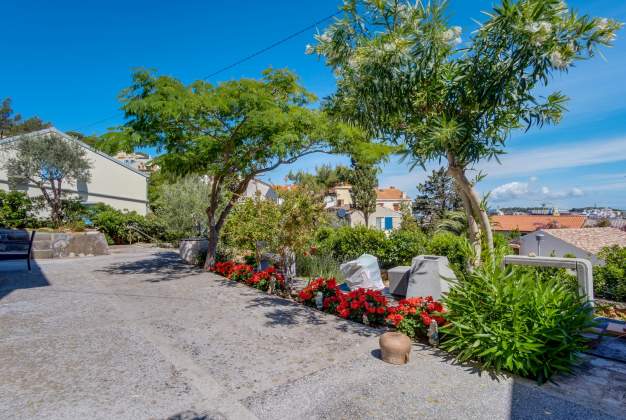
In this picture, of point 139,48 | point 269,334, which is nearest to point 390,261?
point 269,334

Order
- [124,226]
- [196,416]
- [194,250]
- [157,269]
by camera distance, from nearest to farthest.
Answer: [196,416], [157,269], [194,250], [124,226]

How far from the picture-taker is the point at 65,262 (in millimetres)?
12055

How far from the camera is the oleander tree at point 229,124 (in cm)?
782

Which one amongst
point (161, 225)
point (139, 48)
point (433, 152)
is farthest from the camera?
point (161, 225)

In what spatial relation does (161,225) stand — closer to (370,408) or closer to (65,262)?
(65,262)

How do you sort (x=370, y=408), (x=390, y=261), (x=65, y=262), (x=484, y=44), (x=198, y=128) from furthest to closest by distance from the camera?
(x=65, y=262), (x=390, y=261), (x=198, y=128), (x=484, y=44), (x=370, y=408)

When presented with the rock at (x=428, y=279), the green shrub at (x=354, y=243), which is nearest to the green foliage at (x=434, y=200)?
the green shrub at (x=354, y=243)

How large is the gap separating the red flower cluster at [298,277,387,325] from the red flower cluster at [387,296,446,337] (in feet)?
1.37

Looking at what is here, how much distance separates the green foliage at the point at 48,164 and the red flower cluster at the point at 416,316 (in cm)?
1695

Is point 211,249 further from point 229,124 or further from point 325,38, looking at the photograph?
point 325,38

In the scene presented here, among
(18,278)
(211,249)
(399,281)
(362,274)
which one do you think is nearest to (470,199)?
(399,281)

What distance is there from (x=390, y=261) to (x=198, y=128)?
22.9ft

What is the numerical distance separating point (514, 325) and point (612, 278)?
853 cm

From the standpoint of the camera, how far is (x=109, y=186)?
20688 mm
